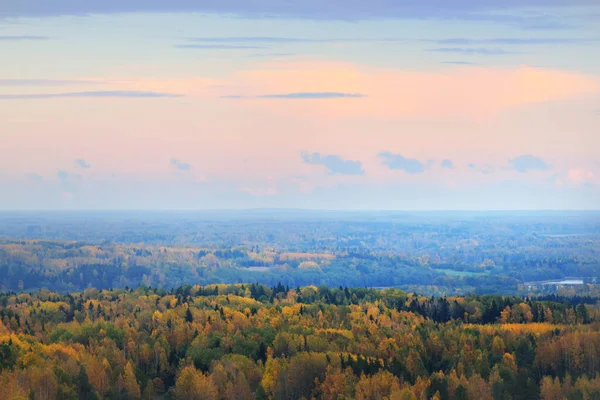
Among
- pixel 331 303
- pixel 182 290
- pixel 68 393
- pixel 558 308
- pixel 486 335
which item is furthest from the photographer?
pixel 182 290

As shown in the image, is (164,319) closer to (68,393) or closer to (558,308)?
(68,393)

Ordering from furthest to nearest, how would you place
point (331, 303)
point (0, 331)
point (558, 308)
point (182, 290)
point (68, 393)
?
point (182, 290) < point (331, 303) < point (558, 308) < point (0, 331) < point (68, 393)

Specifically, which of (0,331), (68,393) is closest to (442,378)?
(68,393)

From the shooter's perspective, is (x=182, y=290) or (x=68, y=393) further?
(x=182, y=290)

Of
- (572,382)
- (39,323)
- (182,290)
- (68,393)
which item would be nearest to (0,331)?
(39,323)

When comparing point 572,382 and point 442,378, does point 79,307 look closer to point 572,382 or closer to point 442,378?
point 442,378

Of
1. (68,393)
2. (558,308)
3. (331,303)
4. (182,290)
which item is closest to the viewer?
(68,393)

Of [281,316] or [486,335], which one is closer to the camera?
[486,335]

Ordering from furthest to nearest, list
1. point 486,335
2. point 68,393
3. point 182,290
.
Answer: point 182,290, point 486,335, point 68,393
